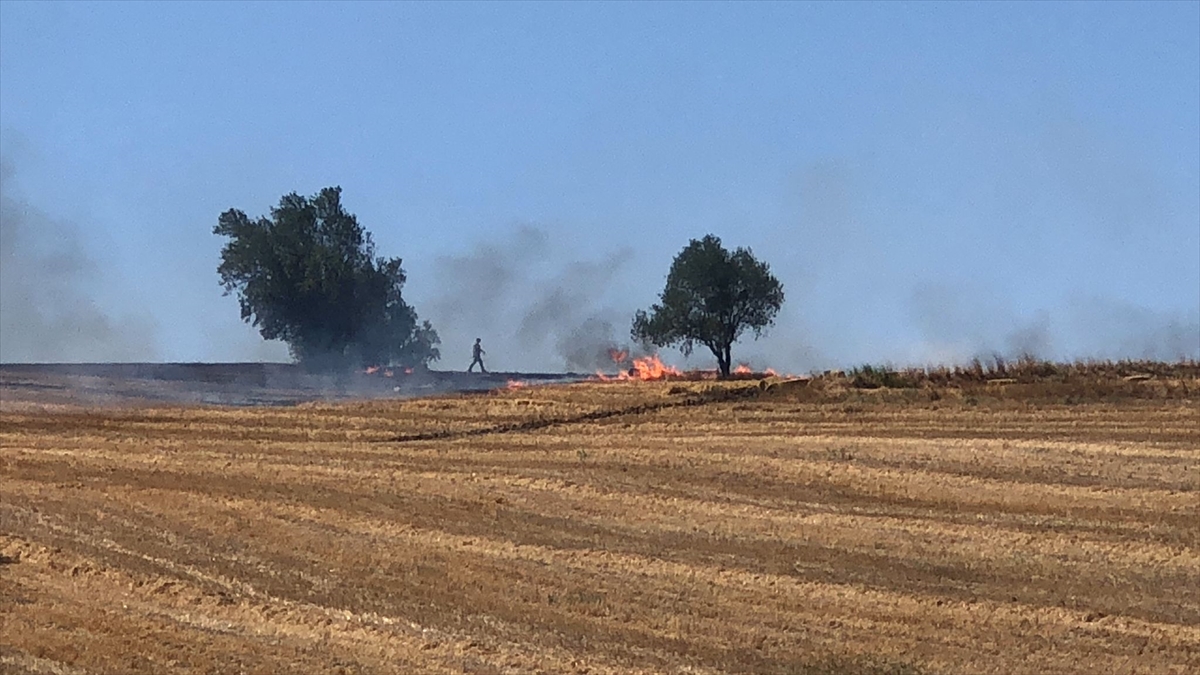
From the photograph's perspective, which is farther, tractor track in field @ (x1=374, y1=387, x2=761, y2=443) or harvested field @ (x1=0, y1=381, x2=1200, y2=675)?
tractor track in field @ (x1=374, y1=387, x2=761, y2=443)

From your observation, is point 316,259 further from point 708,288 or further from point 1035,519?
point 1035,519

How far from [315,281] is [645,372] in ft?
50.9

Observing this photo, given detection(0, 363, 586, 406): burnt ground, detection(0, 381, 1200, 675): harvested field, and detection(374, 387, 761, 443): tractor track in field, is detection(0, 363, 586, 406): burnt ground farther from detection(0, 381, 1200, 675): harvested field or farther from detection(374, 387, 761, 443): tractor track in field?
detection(0, 381, 1200, 675): harvested field

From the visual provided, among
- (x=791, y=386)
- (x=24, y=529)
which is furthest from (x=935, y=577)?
Answer: (x=791, y=386)

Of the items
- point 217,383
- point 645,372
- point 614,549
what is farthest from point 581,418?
point 217,383

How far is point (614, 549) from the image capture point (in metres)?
16.5

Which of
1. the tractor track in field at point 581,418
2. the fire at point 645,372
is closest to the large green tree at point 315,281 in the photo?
the fire at point 645,372

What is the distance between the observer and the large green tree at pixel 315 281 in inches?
2047

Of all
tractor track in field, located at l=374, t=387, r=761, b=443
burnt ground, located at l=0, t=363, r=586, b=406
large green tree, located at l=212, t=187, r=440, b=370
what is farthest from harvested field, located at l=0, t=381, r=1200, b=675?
large green tree, located at l=212, t=187, r=440, b=370

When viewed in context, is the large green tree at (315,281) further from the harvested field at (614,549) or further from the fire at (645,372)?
the harvested field at (614,549)

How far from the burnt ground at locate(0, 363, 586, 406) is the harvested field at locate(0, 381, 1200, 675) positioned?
10501mm

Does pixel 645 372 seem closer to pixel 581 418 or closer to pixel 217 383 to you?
pixel 581 418

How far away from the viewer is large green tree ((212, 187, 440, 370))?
52000 mm

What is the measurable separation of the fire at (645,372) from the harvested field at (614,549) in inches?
506
